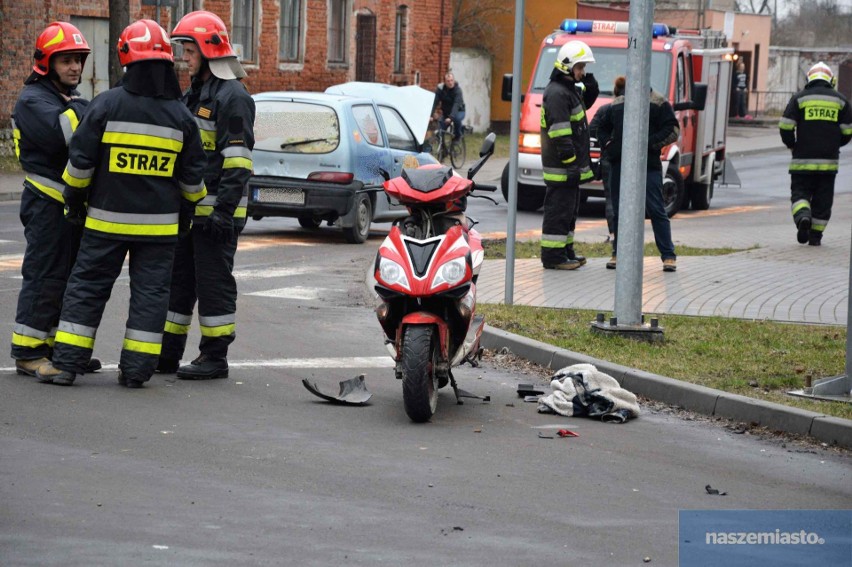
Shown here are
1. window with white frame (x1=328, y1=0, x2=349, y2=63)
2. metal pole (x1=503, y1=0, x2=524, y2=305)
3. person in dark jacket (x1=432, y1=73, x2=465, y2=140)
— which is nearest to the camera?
metal pole (x1=503, y1=0, x2=524, y2=305)

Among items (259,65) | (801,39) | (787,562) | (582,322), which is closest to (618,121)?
(582,322)

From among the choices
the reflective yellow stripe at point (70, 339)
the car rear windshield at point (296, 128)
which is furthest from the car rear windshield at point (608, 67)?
the reflective yellow stripe at point (70, 339)

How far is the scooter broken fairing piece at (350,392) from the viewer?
25.6 ft

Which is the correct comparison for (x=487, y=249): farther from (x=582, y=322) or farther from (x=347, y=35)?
(x=347, y=35)

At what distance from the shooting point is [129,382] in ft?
25.8

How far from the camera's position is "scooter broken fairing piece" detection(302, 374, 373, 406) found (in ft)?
25.6

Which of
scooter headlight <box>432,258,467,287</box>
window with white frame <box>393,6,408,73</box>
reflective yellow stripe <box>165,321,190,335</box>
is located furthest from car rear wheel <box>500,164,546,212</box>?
window with white frame <box>393,6,408,73</box>

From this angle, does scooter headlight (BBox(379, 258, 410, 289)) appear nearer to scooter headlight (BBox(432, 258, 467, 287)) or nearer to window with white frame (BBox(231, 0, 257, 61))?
scooter headlight (BBox(432, 258, 467, 287))

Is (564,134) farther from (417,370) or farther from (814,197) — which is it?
(417,370)

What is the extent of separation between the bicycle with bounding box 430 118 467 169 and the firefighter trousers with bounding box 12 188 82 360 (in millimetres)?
23099

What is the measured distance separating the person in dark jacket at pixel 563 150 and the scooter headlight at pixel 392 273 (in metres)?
5.73

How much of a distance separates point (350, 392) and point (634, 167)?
3001 millimetres
